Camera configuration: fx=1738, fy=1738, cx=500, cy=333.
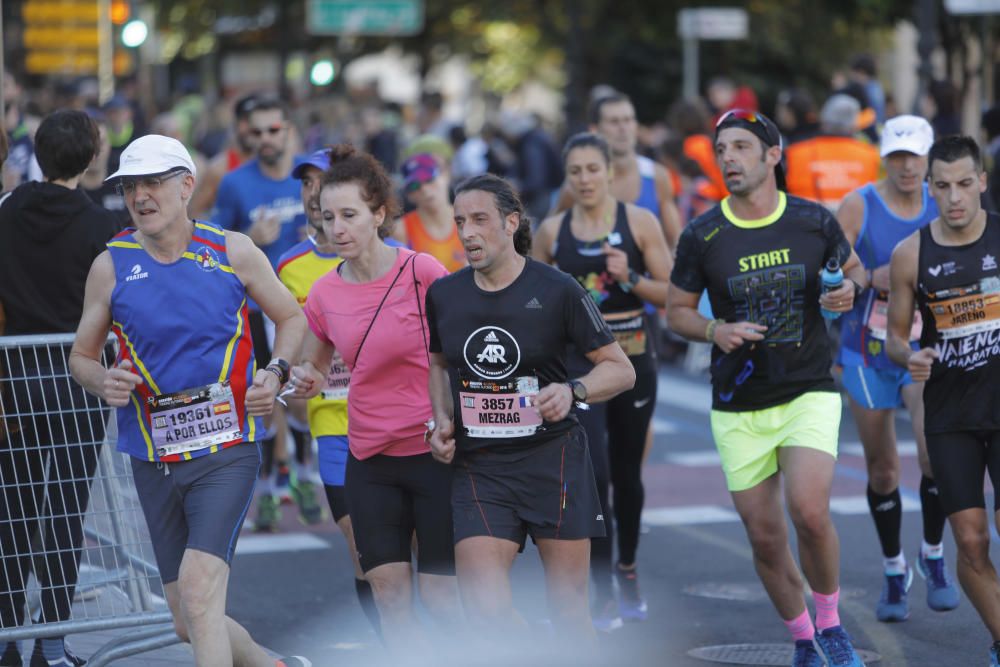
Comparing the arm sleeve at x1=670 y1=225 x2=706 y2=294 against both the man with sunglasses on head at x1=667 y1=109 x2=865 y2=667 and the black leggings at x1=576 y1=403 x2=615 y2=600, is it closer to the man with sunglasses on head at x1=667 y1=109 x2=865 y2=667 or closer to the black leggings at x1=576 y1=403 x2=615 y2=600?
the man with sunglasses on head at x1=667 y1=109 x2=865 y2=667

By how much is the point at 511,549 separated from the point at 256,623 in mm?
2454

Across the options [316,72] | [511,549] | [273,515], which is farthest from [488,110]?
[511,549]

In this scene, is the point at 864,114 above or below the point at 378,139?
below

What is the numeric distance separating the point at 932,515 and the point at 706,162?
9083 millimetres

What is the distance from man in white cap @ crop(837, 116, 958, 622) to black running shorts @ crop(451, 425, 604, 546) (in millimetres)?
2365

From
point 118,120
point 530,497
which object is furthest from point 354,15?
point 530,497

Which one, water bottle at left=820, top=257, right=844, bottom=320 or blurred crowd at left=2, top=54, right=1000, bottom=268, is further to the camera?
blurred crowd at left=2, top=54, right=1000, bottom=268

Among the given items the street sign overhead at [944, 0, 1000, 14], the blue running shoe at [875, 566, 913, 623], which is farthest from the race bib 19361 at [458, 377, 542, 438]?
the street sign overhead at [944, 0, 1000, 14]

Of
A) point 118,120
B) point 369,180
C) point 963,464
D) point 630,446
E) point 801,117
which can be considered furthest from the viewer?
point 801,117

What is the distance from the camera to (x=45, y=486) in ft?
21.3

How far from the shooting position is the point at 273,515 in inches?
387

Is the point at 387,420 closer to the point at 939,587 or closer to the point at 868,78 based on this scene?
the point at 939,587

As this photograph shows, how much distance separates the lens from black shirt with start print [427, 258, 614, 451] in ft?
18.8

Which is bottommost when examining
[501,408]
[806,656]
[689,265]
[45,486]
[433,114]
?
[806,656]
